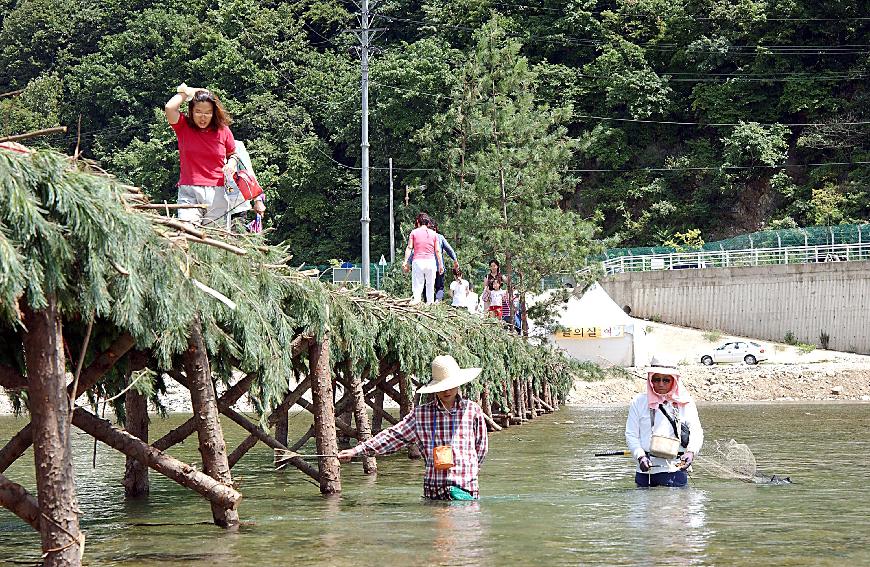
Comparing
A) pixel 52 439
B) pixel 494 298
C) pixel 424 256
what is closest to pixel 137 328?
pixel 52 439

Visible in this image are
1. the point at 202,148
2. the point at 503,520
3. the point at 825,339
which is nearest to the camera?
the point at 503,520

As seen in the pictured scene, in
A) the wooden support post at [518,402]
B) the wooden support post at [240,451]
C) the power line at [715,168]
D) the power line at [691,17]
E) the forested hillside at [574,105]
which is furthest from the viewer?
the power line at [691,17]

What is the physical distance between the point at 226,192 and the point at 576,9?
69.9 m

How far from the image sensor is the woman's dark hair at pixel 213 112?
1341cm

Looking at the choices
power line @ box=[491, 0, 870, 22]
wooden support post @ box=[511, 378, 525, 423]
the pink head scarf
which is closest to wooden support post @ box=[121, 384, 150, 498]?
the pink head scarf

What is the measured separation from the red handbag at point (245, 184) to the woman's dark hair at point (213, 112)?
0.61m

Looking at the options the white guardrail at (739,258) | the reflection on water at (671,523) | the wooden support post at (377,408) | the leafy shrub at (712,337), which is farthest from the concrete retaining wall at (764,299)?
the reflection on water at (671,523)

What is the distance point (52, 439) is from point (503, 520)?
4.73 m

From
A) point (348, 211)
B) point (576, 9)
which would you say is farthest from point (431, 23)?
point (348, 211)

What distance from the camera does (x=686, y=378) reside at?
48.1 metres

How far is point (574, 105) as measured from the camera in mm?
77438

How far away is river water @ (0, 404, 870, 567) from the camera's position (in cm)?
1045

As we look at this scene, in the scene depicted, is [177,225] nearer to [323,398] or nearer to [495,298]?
[323,398]

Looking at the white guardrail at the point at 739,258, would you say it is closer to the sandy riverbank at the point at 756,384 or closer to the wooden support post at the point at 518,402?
the sandy riverbank at the point at 756,384
